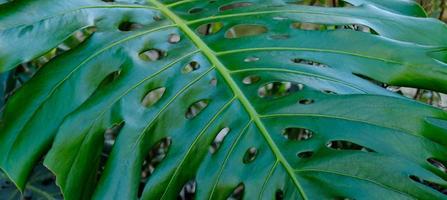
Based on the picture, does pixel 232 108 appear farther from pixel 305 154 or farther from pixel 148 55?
pixel 148 55

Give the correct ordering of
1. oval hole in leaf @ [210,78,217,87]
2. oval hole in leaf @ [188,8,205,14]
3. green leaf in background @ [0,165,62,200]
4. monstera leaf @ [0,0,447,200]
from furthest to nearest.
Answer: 1. green leaf in background @ [0,165,62,200]
2. oval hole in leaf @ [188,8,205,14]
3. oval hole in leaf @ [210,78,217,87]
4. monstera leaf @ [0,0,447,200]

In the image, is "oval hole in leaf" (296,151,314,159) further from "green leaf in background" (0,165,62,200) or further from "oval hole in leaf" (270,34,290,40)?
"green leaf in background" (0,165,62,200)

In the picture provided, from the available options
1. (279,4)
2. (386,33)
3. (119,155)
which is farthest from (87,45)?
(386,33)

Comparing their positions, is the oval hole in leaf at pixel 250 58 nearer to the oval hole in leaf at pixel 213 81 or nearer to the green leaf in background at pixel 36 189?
the oval hole in leaf at pixel 213 81

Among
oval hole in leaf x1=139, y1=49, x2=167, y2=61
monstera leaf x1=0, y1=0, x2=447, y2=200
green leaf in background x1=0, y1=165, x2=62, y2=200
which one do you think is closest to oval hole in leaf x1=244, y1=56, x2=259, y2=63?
monstera leaf x1=0, y1=0, x2=447, y2=200

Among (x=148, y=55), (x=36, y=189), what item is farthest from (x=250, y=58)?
(x=148, y=55)

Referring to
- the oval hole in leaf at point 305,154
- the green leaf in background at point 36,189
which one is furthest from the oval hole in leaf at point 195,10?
the green leaf in background at point 36,189

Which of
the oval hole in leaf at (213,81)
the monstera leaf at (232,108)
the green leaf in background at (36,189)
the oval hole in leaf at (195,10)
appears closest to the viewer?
the monstera leaf at (232,108)
